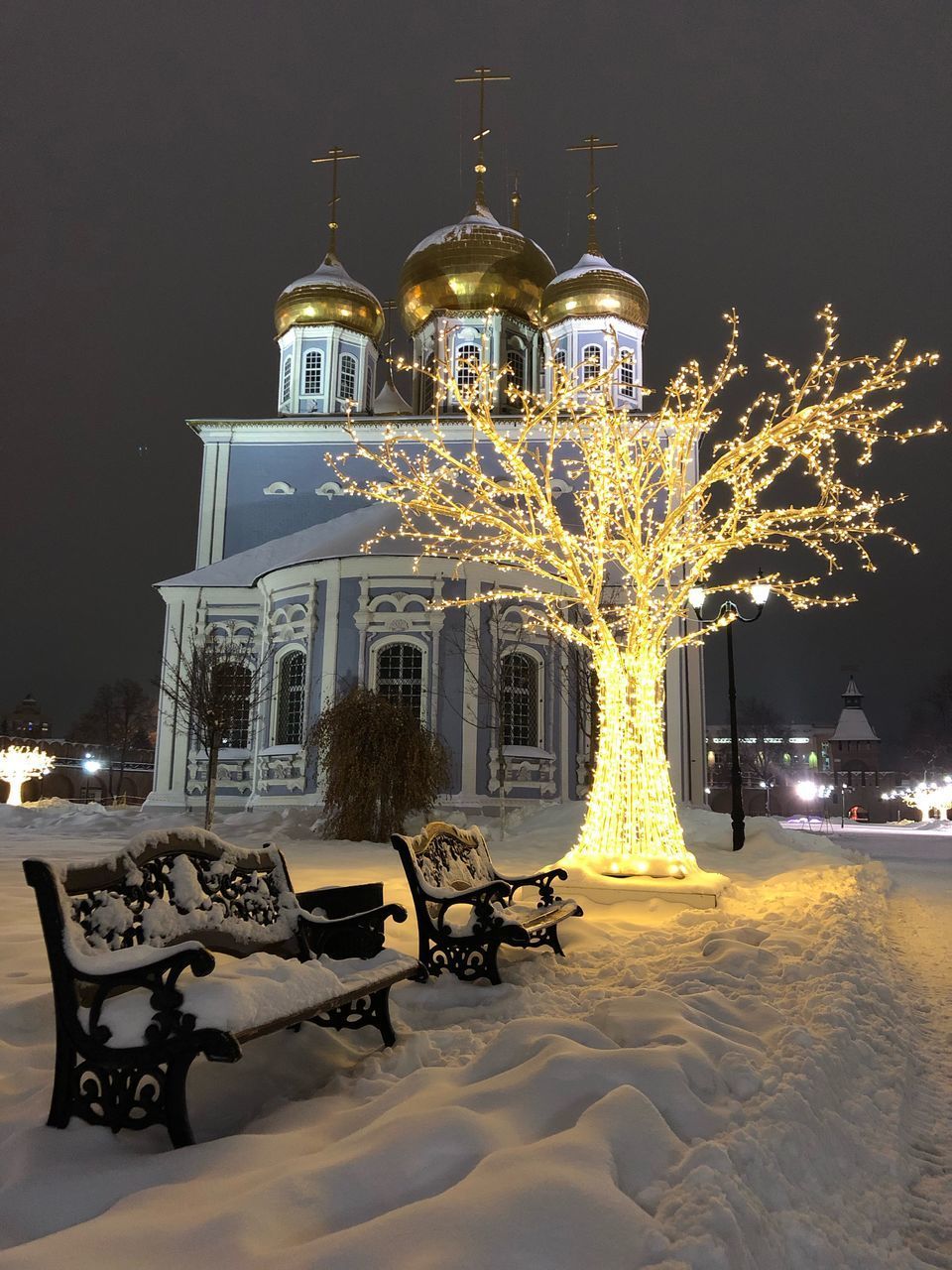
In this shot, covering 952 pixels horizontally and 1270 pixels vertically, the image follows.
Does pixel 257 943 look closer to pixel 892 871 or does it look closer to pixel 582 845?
pixel 582 845

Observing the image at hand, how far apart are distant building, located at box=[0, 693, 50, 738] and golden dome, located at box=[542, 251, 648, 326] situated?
153ft

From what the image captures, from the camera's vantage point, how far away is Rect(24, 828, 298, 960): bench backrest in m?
3.74

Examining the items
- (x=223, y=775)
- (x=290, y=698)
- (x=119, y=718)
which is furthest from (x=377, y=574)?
(x=119, y=718)

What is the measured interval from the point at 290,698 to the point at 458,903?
16892 mm

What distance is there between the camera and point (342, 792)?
17406mm

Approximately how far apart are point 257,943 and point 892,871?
45.9 feet

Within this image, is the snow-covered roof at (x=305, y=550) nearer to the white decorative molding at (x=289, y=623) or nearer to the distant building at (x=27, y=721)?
the white decorative molding at (x=289, y=623)

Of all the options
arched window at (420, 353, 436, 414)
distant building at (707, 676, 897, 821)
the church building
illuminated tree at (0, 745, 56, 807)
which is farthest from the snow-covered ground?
distant building at (707, 676, 897, 821)

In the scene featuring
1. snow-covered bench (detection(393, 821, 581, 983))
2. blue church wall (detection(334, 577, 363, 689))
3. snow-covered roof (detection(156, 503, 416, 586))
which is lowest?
snow-covered bench (detection(393, 821, 581, 983))

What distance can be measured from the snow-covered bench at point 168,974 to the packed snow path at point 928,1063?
7.52 ft

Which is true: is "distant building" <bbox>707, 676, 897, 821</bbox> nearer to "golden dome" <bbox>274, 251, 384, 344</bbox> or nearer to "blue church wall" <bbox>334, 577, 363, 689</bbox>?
"golden dome" <bbox>274, 251, 384, 344</bbox>

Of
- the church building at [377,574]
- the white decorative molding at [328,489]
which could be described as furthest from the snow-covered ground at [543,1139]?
the white decorative molding at [328,489]

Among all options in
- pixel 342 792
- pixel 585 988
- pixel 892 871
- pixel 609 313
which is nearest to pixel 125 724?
pixel 609 313

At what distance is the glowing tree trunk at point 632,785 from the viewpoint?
9.62m
